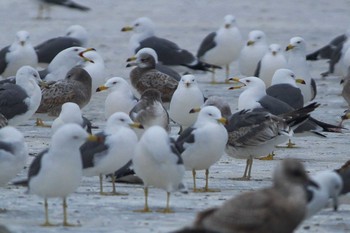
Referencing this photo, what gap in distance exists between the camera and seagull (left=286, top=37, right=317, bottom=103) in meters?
16.3

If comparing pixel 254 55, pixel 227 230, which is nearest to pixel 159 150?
pixel 227 230

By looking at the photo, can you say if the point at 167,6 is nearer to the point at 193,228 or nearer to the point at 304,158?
the point at 304,158

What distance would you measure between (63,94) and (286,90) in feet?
8.69

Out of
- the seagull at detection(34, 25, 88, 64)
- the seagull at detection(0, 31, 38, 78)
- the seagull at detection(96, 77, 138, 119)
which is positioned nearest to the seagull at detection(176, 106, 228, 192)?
the seagull at detection(96, 77, 138, 119)

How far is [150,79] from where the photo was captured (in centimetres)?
1581

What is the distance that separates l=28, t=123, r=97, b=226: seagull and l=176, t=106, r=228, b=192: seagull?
5.88ft

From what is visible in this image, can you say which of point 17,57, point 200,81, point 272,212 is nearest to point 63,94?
point 17,57

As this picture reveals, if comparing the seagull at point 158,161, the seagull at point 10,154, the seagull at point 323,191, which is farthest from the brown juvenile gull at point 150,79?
the seagull at point 323,191

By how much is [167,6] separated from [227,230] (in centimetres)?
2142

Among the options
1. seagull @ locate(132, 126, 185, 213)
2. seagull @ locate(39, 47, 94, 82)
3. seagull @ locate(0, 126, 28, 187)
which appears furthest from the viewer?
seagull @ locate(39, 47, 94, 82)

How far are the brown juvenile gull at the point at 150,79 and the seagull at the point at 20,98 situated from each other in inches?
70.2

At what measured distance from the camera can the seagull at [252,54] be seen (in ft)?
62.8

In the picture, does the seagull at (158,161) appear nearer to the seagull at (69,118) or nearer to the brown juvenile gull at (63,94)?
the seagull at (69,118)

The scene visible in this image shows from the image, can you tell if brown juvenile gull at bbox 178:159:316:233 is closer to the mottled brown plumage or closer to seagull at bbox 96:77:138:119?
seagull at bbox 96:77:138:119
